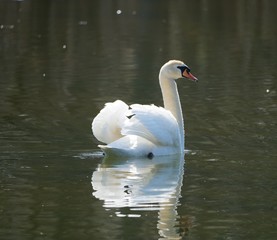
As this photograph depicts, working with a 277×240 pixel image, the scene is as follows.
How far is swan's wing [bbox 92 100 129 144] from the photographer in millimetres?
12195

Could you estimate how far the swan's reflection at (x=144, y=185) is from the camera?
30.9 ft

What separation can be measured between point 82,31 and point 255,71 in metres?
11.0

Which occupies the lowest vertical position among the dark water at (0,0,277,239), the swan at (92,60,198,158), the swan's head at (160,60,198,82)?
the dark water at (0,0,277,239)

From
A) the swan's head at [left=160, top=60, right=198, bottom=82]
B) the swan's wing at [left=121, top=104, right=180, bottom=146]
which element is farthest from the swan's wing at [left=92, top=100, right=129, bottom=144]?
the swan's head at [left=160, top=60, right=198, bottom=82]

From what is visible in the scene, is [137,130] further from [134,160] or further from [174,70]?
[174,70]

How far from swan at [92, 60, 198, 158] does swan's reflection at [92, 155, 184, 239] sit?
0.12 metres

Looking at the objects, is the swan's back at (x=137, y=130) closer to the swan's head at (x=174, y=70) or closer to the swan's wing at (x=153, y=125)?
the swan's wing at (x=153, y=125)

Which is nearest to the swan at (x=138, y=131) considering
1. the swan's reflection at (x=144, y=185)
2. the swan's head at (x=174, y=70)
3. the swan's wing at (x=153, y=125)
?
the swan's wing at (x=153, y=125)

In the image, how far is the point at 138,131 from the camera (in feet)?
39.0

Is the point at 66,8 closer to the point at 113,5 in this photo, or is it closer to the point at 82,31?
the point at 113,5

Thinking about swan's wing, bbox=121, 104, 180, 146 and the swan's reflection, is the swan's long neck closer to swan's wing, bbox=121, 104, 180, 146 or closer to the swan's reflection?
swan's wing, bbox=121, 104, 180, 146

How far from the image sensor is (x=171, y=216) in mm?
9203

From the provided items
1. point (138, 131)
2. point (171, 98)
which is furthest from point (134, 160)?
point (171, 98)

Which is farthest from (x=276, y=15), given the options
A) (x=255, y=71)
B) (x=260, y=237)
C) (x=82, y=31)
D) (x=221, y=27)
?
(x=260, y=237)
